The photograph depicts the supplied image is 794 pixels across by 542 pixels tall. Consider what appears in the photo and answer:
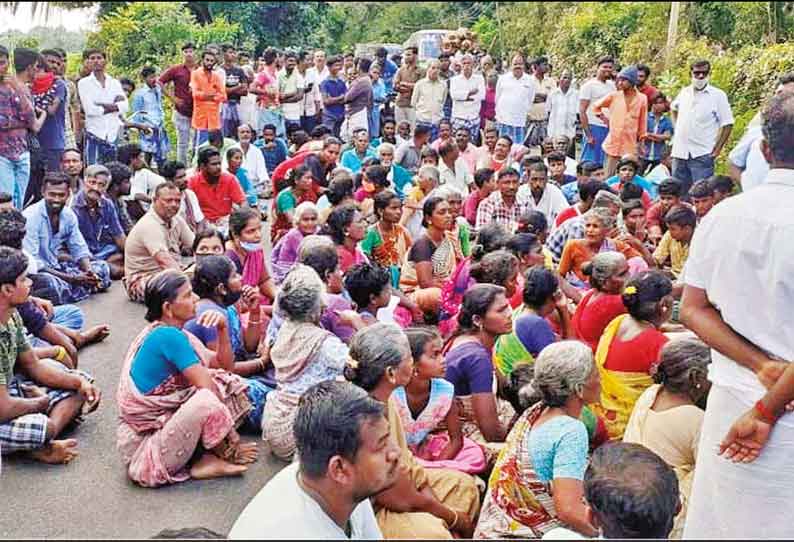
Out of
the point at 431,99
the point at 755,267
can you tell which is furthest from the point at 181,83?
the point at 755,267

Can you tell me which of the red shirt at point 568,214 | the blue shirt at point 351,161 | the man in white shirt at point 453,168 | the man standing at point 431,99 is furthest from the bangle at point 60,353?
the man standing at point 431,99

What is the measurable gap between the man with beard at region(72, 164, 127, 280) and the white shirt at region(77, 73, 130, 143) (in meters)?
2.33

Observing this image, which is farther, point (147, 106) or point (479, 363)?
point (147, 106)

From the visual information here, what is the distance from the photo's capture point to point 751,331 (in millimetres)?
2268

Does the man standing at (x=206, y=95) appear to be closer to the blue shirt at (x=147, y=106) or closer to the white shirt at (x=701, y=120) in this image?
the blue shirt at (x=147, y=106)

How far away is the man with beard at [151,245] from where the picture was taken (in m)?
6.01

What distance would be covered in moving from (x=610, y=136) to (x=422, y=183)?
300cm

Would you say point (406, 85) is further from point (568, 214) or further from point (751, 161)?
point (751, 161)

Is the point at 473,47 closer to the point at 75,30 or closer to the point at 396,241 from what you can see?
the point at 75,30

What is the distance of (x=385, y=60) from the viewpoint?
13680 mm

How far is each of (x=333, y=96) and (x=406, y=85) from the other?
1.07 metres

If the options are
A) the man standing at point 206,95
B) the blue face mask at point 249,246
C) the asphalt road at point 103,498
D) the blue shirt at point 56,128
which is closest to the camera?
the asphalt road at point 103,498

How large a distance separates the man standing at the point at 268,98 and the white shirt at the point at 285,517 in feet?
33.8

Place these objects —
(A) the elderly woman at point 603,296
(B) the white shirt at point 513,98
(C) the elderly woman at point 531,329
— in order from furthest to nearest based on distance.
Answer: (B) the white shirt at point 513,98 → (A) the elderly woman at point 603,296 → (C) the elderly woman at point 531,329
